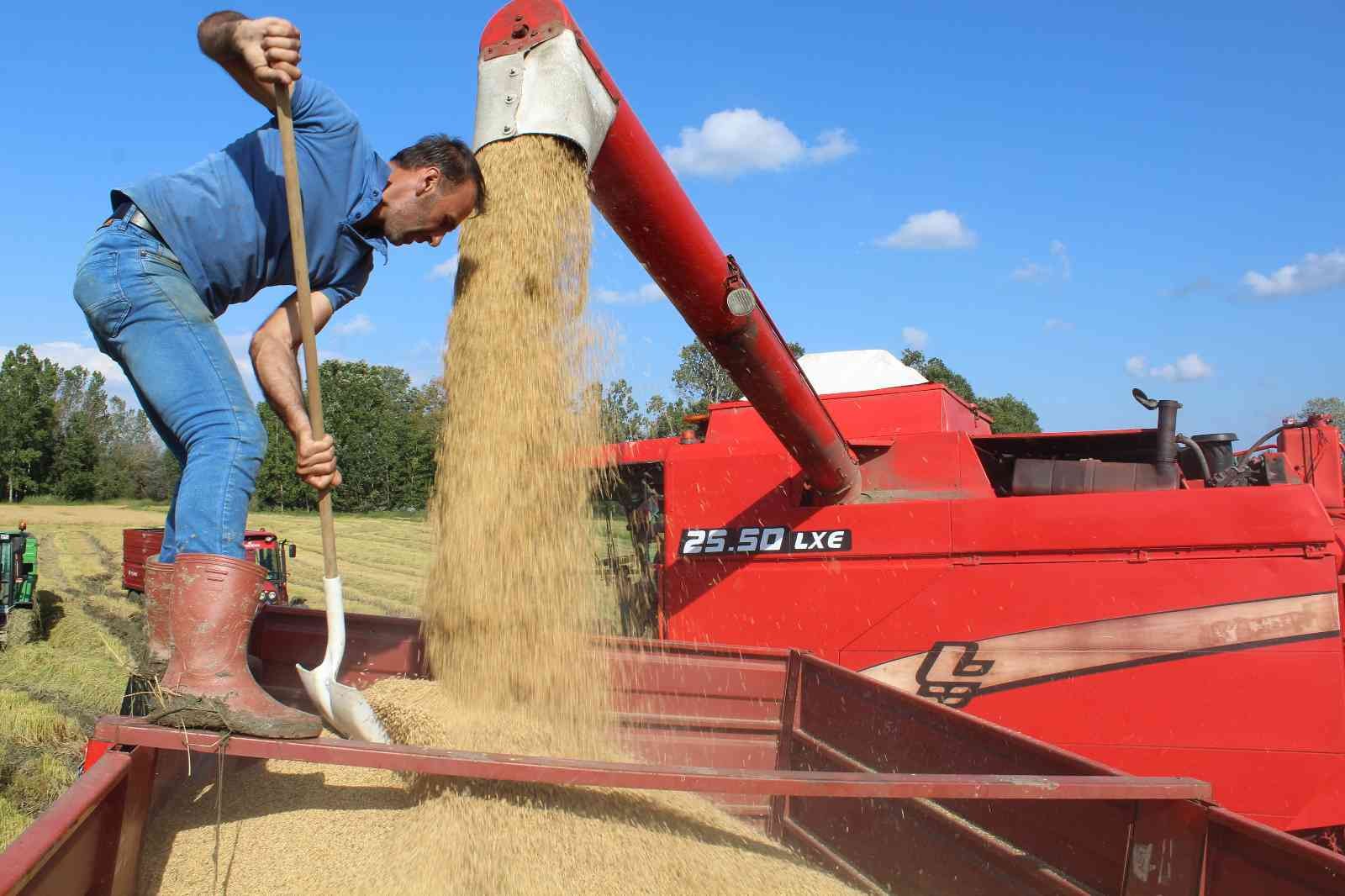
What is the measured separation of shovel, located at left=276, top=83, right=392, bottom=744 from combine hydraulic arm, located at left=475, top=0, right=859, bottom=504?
638 mm

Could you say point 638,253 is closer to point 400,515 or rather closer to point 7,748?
point 7,748

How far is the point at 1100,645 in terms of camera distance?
3555 millimetres

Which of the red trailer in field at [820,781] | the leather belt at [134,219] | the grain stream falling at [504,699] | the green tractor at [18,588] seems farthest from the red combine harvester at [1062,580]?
the green tractor at [18,588]

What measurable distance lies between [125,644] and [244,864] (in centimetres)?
549

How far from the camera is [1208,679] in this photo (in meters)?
3.38

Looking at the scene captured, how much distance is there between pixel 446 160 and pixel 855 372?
12.9 ft

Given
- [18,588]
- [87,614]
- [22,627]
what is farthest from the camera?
[87,614]

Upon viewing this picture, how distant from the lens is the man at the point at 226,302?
1884mm

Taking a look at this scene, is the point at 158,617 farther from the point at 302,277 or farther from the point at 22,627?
the point at 22,627

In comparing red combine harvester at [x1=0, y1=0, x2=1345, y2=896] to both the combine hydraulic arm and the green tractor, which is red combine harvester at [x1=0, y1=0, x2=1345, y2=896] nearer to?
the combine hydraulic arm

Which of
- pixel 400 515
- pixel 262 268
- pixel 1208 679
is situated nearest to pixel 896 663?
pixel 1208 679

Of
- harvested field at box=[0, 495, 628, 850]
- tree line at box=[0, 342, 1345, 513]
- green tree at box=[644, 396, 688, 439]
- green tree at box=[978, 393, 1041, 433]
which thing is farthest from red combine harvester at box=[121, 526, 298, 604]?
green tree at box=[978, 393, 1041, 433]

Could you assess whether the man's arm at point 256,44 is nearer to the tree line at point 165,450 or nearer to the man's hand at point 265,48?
the man's hand at point 265,48

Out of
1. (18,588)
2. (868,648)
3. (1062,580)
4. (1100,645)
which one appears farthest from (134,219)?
(18,588)
